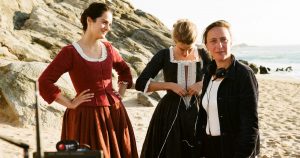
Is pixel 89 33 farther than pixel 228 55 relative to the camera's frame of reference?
Yes

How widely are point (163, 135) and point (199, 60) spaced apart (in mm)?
737

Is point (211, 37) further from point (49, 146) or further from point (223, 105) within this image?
point (49, 146)

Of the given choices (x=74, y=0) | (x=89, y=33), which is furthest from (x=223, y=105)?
(x=74, y=0)

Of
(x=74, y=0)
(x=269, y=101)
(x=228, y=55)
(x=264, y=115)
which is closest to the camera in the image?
(x=228, y=55)

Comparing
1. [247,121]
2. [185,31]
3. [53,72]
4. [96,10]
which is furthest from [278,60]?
[247,121]

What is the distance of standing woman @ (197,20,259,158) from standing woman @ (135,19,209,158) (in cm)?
89

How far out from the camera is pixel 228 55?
2.61 metres

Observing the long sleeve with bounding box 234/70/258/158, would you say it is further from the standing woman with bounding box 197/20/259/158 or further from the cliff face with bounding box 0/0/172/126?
the cliff face with bounding box 0/0/172/126

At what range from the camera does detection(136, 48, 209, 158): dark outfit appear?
367 centimetres

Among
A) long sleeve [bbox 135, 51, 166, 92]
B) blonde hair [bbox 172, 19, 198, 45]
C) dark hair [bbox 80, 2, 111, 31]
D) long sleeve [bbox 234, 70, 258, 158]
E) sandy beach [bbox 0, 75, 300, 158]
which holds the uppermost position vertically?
dark hair [bbox 80, 2, 111, 31]

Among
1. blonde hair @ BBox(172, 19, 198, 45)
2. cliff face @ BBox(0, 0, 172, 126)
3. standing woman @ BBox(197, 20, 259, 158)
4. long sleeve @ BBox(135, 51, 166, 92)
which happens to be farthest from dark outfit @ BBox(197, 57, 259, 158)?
cliff face @ BBox(0, 0, 172, 126)

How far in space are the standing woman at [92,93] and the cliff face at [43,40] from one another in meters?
4.57

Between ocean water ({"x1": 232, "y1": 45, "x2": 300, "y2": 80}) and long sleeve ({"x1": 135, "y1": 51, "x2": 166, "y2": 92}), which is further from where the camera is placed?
ocean water ({"x1": 232, "y1": 45, "x2": 300, "y2": 80})

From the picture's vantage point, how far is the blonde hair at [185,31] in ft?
11.2
